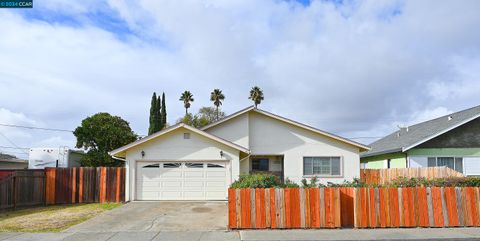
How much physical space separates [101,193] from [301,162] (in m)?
10.4

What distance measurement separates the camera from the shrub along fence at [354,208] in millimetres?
11914

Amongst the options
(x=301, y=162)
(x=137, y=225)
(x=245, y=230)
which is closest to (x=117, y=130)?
(x=301, y=162)

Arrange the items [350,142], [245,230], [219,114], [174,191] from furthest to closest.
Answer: [219,114], [350,142], [174,191], [245,230]

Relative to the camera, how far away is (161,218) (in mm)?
13852

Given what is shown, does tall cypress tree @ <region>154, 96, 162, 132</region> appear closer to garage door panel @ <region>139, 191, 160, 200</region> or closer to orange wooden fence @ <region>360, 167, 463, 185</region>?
garage door panel @ <region>139, 191, 160, 200</region>

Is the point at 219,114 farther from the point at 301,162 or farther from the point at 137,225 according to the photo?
the point at 137,225

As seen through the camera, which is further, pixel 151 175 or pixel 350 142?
pixel 350 142

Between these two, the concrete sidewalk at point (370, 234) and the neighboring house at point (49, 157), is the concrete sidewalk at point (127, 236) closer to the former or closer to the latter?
the concrete sidewalk at point (370, 234)

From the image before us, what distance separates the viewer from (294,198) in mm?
12047

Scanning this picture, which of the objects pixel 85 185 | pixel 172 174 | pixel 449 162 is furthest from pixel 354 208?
pixel 449 162

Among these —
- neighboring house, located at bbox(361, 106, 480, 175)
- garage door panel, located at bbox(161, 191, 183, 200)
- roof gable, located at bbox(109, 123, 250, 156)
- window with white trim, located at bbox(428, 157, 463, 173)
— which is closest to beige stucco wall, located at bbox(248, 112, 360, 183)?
roof gable, located at bbox(109, 123, 250, 156)

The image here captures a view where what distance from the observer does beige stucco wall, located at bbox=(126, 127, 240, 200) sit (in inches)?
742

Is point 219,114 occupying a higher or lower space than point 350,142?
higher

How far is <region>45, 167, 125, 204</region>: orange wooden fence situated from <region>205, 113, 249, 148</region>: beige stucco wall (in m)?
5.53
